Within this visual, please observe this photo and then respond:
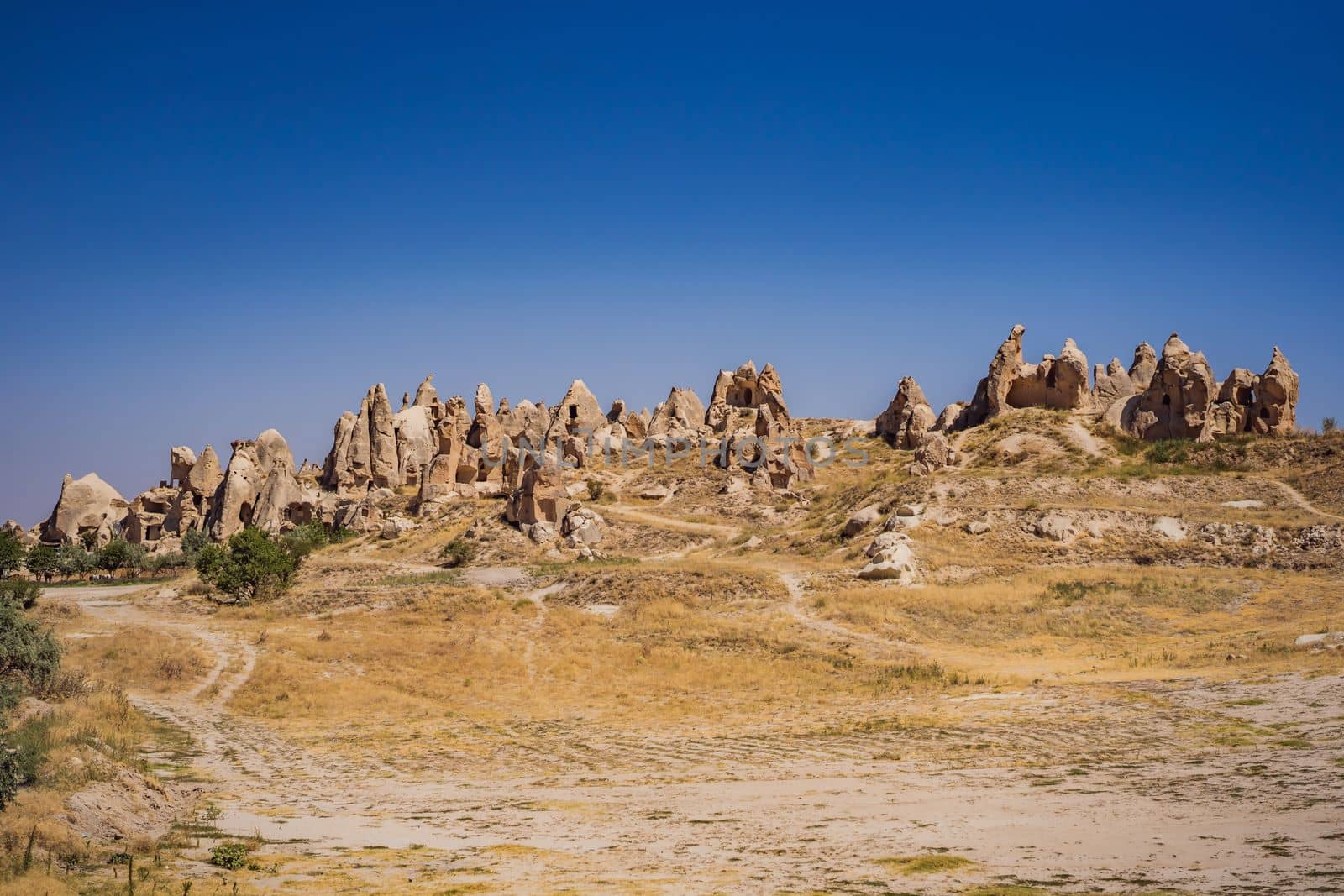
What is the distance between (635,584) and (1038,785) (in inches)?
981

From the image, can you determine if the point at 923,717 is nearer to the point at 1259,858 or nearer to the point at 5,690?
the point at 1259,858

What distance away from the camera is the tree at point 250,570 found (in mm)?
42031

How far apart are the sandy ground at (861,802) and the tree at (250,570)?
68.0 feet

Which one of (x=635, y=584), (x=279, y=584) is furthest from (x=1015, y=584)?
(x=279, y=584)

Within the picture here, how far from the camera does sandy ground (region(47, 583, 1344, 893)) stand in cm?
1083

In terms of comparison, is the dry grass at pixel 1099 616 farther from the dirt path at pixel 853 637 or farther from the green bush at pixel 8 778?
the green bush at pixel 8 778

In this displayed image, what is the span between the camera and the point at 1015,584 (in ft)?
120

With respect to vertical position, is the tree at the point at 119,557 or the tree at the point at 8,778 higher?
the tree at the point at 119,557

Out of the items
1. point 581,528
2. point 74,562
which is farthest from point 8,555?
point 581,528

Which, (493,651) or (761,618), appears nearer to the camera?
(493,651)

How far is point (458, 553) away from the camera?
51281 mm

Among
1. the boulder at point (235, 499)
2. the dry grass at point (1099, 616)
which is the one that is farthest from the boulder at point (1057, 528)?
the boulder at point (235, 499)

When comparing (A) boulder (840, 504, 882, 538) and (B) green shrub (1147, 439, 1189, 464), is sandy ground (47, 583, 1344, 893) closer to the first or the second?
(A) boulder (840, 504, 882, 538)

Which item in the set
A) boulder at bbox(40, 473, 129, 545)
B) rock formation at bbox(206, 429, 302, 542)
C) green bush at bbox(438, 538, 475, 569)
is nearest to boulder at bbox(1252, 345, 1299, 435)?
green bush at bbox(438, 538, 475, 569)
